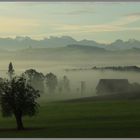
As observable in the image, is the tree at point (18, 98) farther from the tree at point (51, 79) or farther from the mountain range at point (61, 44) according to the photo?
the mountain range at point (61, 44)

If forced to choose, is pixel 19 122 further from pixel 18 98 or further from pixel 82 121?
pixel 82 121

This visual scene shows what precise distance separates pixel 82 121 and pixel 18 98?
1.39ft

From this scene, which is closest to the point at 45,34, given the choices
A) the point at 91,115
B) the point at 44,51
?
the point at 44,51

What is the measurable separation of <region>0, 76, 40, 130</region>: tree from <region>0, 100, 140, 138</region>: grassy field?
38 millimetres

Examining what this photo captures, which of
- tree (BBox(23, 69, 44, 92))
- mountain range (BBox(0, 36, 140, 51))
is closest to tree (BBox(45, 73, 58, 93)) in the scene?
tree (BBox(23, 69, 44, 92))

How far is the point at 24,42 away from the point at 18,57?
10 centimetres

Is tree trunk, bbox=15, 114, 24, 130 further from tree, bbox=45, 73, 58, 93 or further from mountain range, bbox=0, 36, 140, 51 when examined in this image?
mountain range, bbox=0, 36, 140, 51

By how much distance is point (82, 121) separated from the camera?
6.64 metres

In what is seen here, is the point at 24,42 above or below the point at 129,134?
above

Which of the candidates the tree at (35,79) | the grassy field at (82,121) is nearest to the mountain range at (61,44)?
the tree at (35,79)

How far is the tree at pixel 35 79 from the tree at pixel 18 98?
0.03 meters

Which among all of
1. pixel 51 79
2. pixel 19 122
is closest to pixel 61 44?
pixel 51 79

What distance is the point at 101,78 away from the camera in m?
6.65

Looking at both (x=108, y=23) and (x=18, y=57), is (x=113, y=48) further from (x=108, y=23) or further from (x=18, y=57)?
(x=18, y=57)
